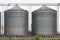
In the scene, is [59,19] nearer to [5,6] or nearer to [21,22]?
[21,22]

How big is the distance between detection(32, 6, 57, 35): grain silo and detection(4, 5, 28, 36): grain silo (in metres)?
0.71

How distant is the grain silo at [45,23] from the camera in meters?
10.9

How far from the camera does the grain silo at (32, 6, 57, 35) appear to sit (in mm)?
10859

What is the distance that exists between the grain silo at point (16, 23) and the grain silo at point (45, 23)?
0.71 meters

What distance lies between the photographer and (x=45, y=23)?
10875 mm

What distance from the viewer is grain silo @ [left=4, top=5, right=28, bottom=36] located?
35.2ft

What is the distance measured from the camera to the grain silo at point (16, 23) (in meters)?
10.7

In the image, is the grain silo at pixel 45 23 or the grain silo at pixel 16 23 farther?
the grain silo at pixel 45 23

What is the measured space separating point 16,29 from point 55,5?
148 inches

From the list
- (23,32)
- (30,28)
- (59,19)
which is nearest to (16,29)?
(23,32)

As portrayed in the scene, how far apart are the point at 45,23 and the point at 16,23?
180 centimetres

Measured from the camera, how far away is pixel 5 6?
12781mm

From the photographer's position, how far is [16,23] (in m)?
10.8

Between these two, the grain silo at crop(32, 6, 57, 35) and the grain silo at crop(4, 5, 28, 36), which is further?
the grain silo at crop(32, 6, 57, 35)
